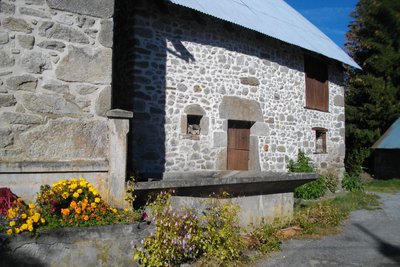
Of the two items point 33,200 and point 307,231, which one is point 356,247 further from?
point 33,200

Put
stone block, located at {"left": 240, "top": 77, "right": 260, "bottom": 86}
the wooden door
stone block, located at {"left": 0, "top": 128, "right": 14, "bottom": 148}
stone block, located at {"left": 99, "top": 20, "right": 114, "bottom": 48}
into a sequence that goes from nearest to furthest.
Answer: stone block, located at {"left": 0, "top": 128, "right": 14, "bottom": 148}
stone block, located at {"left": 99, "top": 20, "right": 114, "bottom": 48}
the wooden door
stone block, located at {"left": 240, "top": 77, "right": 260, "bottom": 86}

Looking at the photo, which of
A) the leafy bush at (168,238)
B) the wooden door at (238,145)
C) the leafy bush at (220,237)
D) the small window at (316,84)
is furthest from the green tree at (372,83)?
the leafy bush at (168,238)

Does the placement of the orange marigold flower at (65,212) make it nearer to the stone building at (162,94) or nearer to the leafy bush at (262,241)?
the stone building at (162,94)

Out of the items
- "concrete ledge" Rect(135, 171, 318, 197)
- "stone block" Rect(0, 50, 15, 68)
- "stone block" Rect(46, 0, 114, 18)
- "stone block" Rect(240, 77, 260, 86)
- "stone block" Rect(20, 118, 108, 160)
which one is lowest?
"concrete ledge" Rect(135, 171, 318, 197)

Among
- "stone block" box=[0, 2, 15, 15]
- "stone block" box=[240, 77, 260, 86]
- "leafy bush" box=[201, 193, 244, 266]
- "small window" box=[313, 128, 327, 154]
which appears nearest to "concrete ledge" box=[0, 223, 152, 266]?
"leafy bush" box=[201, 193, 244, 266]

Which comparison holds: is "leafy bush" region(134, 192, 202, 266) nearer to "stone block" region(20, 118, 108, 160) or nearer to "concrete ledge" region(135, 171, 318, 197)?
"concrete ledge" region(135, 171, 318, 197)

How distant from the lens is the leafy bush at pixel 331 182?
11.3 metres

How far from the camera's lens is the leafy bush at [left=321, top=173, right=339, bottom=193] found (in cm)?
1128

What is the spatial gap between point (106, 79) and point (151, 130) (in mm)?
2965

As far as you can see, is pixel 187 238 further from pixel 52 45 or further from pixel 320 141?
pixel 320 141

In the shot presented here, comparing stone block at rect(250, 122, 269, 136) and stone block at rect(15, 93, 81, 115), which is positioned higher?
stone block at rect(250, 122, 269, 136)

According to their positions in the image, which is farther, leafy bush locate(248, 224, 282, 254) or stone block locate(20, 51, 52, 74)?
leafy bush locate(248, 224, 282, 254)

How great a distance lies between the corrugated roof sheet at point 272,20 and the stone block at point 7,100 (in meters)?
4.20

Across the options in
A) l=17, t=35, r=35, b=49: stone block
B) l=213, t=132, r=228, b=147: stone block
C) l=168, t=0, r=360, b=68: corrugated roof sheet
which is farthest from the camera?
l=213, t=132, r=228, b=147: stone block
